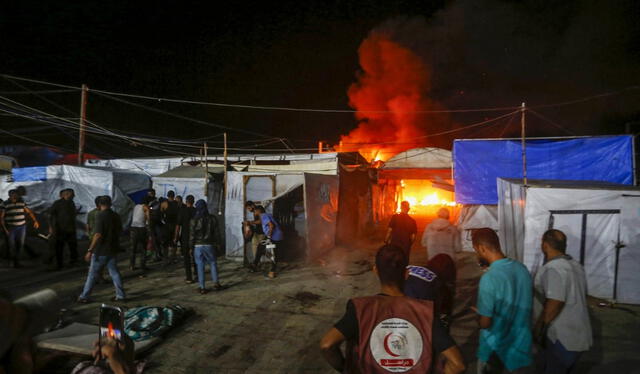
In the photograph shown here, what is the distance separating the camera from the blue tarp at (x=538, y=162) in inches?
417

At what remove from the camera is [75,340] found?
4.74 meters

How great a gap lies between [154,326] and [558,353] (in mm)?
5181

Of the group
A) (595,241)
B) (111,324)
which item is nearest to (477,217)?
(595,241)

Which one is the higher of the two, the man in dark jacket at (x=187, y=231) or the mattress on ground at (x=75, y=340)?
the man in dark jacket at (x=187, y=231)

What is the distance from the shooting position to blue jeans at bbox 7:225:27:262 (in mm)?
8961

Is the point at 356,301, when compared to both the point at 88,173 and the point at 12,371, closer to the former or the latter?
the point at 12,371

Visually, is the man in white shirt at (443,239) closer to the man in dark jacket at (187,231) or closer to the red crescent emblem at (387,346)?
Answer: the red crescent emblem at (387,346)

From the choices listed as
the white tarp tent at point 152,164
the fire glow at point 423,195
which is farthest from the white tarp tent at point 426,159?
the fire glow at point 423,195

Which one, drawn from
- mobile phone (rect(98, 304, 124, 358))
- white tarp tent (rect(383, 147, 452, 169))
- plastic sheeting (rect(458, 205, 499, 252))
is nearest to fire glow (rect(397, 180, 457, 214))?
white tarp tent (rect(383, 147, 452, 169))

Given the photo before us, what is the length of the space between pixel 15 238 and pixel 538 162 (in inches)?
609

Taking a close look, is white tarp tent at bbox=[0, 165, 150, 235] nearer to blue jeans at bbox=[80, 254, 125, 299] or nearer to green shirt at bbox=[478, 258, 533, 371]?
blue jeans at bbox=[80, 254, 125, 299]

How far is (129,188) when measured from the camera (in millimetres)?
15203

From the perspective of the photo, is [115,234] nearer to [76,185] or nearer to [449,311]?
[449,311]

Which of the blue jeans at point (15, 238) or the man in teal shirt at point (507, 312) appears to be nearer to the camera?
the man in teal shirt at point (507, 312)
